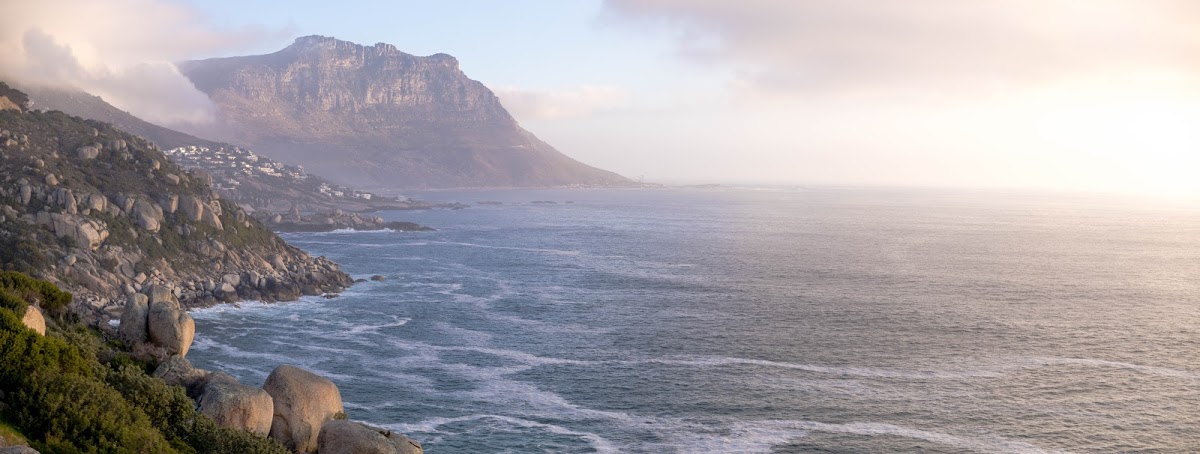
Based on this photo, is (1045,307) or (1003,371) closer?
(1003,371)

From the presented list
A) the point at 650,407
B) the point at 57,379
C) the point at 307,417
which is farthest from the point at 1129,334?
the point at 57,379

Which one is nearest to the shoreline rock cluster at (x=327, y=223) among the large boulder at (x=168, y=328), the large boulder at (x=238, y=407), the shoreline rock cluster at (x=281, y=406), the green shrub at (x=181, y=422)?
the large boulder at (x=168, y=328)

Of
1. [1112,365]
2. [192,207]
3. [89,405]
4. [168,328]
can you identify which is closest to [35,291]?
[168,328]

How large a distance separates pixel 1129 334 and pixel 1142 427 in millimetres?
25346

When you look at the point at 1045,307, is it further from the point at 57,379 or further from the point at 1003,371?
the point at 57,379

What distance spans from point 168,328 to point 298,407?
326 inches

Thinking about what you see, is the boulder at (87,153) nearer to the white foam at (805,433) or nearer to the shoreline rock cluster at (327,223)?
the shoreline rock cluster at (327,223)

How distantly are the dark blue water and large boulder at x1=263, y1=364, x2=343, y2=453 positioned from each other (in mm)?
11034

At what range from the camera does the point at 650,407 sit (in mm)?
47906

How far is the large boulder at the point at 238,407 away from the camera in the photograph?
28125 millimetres

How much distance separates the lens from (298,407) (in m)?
30.6

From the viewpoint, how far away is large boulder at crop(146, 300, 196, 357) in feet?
114

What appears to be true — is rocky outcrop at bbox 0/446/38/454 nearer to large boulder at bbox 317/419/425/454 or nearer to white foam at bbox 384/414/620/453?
large boulder at bbox 317/419/425/454

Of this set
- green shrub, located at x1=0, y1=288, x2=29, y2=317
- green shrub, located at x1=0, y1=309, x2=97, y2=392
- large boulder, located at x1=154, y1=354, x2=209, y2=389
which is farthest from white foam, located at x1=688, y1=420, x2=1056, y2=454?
green shrub, located at x1=0, y1=288, x2=29, y2=317
